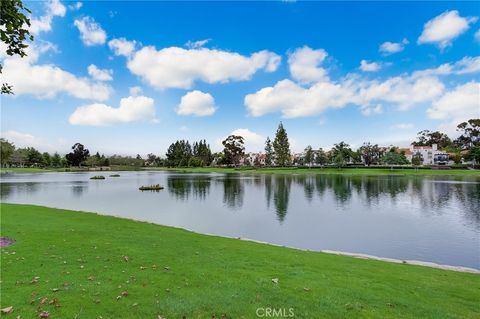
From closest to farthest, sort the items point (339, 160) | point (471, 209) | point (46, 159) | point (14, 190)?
point (471, 209) < point (14, 190) < point (339, 160) < point (46, 159)

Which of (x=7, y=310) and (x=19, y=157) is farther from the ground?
(x=19, y=157)

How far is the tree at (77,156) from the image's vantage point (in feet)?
575

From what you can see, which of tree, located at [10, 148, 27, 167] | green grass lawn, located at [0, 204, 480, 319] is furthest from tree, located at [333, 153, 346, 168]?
tree, located at [10, 148, 27, 167]

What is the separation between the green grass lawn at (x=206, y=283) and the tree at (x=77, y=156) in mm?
186585

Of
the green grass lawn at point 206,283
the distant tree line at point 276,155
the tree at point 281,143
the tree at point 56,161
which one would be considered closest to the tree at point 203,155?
the distant tree line at point 276,155

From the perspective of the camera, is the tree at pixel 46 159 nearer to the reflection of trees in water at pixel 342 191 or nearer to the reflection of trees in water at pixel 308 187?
the reflection of trees in water at pixel 308 187

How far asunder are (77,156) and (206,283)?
195093mm

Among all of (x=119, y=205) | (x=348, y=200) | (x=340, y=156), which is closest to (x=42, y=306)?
(x=119, y=205)

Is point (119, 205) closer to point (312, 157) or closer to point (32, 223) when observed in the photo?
point (32, 223)

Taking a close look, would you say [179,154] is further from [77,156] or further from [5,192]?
[5,192]

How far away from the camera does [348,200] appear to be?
119ft

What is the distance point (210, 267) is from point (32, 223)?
40.0ft

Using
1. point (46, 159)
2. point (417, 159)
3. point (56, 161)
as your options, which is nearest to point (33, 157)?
point (46, 159)

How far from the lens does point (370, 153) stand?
143375 millimetres
